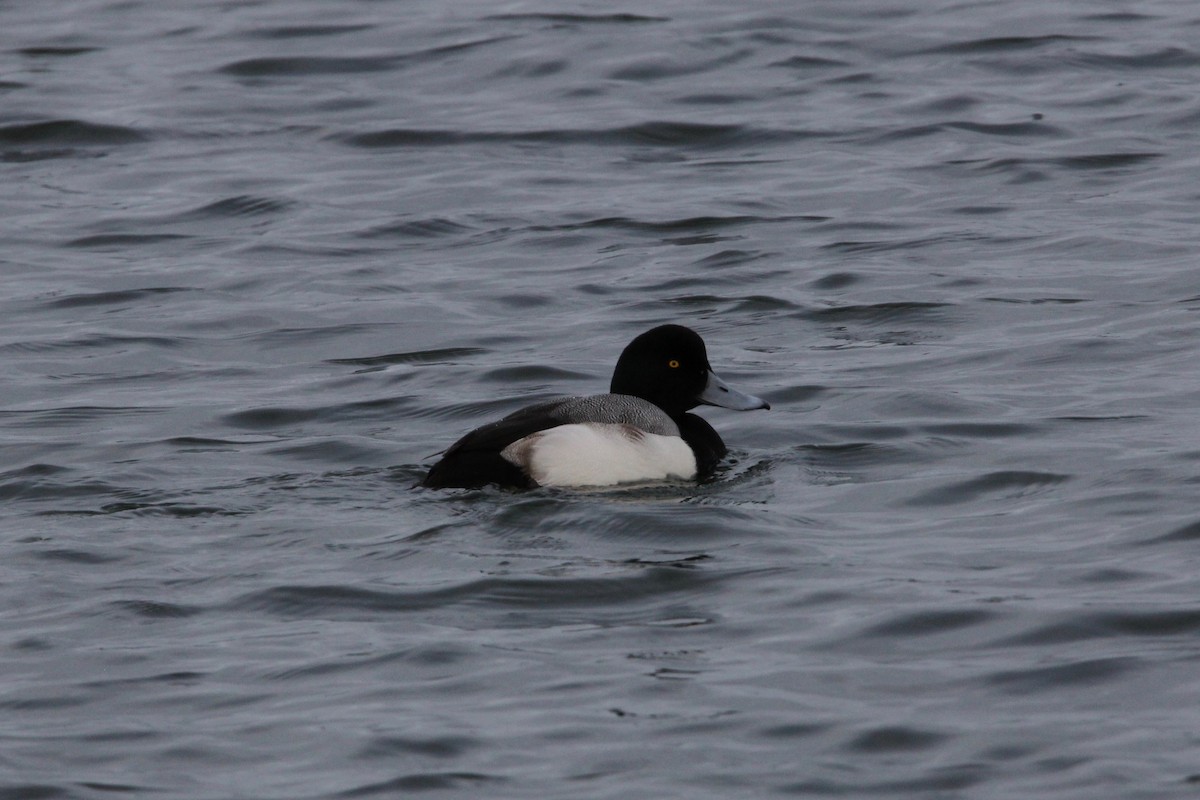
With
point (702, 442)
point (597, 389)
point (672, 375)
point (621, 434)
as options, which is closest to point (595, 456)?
point (621, 434)

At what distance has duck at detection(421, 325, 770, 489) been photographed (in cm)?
817

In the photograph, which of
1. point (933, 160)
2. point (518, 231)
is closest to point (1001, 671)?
point (518, 231)

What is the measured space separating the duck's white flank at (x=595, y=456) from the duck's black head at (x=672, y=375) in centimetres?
48

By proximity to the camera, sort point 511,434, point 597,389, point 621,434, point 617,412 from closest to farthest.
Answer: point 511,434, point 621,434, point 617,412, point 597,389

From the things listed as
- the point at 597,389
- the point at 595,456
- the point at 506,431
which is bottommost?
the point at 597,389

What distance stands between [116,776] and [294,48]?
13.6m

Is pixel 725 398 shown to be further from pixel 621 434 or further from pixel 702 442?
pixel 621 434

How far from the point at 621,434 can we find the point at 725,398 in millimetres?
790

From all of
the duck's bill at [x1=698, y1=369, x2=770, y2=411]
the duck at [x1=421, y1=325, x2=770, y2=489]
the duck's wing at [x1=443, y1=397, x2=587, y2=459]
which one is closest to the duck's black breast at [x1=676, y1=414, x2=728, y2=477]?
the duck at [x1=421, y1=325, x2=770, y2=489]

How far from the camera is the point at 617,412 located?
859 centimetres

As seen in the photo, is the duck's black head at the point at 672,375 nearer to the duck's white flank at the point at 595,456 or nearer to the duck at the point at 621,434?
the duck at the point at 621,434

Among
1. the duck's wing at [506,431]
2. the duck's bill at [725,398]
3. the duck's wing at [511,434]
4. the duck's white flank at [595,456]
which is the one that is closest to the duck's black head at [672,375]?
the duck's bill at [725,398]

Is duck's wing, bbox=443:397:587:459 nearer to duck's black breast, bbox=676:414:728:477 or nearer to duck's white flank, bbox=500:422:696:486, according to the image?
duck's white flank, bbox=500:422:696:486

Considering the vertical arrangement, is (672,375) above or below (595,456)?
above
